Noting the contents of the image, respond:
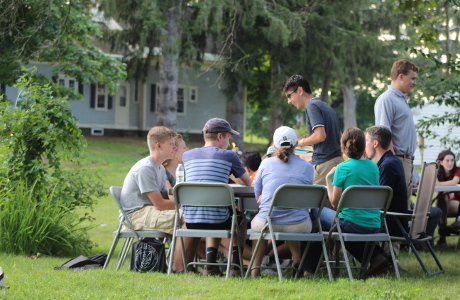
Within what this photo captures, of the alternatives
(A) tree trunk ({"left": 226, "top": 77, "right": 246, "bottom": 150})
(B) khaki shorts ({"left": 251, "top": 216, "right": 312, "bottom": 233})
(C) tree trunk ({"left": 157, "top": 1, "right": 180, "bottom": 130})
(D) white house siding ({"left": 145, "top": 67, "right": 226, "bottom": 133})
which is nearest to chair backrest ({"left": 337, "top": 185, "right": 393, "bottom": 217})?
(B) khaki shorts ({"left": 251, "top": 216, "right": 312, "bottom": 233})

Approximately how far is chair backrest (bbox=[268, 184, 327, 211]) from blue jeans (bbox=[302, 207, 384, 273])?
1.33 ft

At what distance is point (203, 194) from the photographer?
6.47 meters

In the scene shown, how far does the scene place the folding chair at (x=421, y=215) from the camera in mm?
6812

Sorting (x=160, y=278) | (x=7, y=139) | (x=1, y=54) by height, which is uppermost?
(x=1, y=54)

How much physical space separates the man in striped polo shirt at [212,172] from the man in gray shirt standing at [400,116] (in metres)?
1.57

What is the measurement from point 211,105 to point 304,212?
28.8m

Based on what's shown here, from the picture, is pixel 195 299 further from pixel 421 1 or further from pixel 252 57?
pixel 252 57

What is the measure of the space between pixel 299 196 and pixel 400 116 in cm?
185

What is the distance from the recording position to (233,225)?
21.2ft

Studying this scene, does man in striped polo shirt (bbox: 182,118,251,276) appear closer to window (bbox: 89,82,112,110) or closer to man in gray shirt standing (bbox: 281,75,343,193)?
man in gray shirt standing (bbox: 281,75,343,193)

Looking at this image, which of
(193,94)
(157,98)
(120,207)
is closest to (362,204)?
(120,207)

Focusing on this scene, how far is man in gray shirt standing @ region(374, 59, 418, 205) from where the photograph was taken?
7.44m

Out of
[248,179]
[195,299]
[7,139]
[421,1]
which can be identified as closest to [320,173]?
[248,179]

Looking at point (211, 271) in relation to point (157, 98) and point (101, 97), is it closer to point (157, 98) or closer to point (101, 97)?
point (101, 97)
